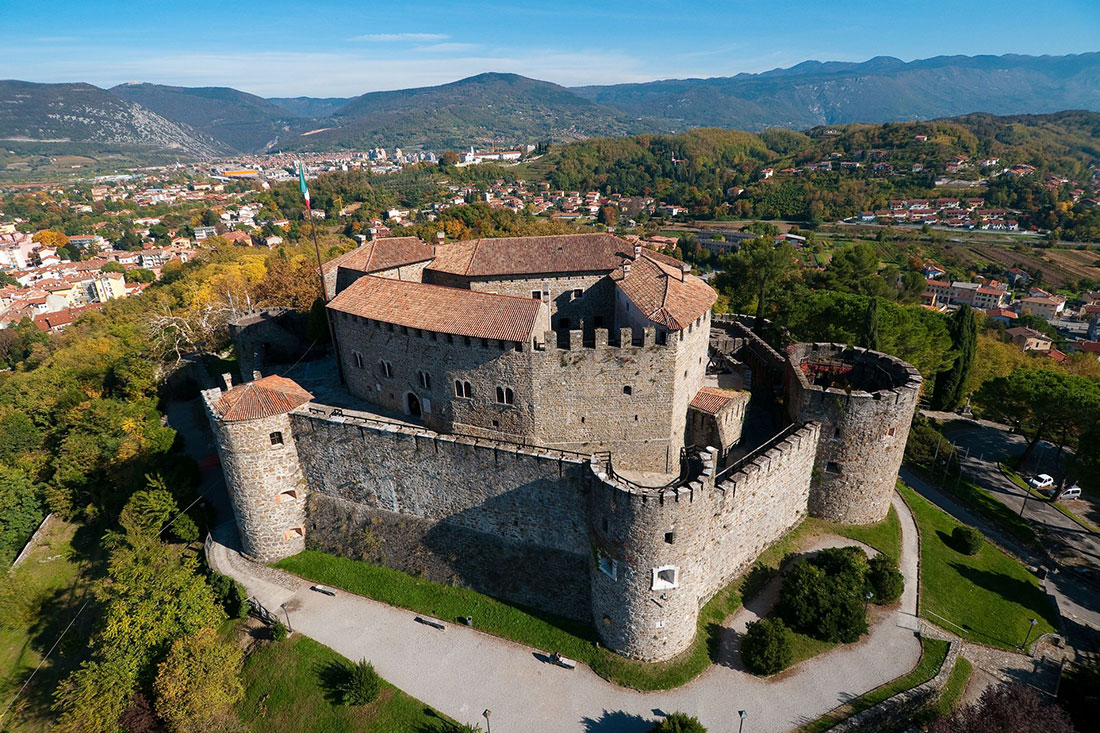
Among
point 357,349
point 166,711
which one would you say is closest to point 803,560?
point 357,349

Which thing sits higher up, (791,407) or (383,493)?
(791,407)

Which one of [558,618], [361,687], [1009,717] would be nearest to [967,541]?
[1009,717]

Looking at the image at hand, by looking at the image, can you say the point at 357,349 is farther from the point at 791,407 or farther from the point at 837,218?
the point at 837,218

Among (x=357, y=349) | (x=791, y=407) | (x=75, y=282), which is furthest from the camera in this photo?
(x=75, y=282)

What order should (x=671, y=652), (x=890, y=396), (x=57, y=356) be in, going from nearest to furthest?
1. (x=671, y=652)
2. (x=890, y=396)
3. (x=57, y=356)

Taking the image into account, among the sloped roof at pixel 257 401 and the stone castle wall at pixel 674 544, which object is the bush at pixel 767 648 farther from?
the sloped roof at pixel 257 401

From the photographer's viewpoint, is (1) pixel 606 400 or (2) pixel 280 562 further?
(2) pixel 280 562

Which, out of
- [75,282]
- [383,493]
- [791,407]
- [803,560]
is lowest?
[75,282]
